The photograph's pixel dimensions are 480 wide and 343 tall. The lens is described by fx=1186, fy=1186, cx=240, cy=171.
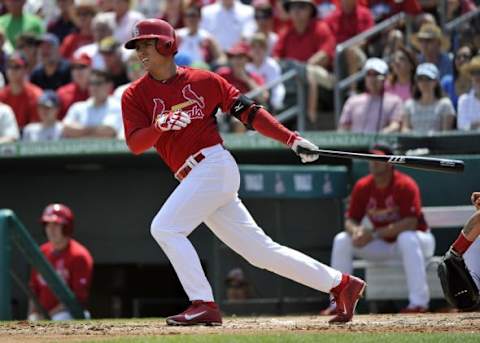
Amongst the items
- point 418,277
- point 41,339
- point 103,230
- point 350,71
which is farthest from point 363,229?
point 41,339

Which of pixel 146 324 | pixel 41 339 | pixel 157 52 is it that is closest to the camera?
pixel 41 339

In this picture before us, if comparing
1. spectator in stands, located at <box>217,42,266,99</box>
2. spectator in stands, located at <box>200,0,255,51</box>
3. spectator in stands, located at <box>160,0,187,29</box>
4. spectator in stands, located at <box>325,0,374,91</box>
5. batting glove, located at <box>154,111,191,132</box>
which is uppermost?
spectator in stands, located at <box>160,0,187,29</box>

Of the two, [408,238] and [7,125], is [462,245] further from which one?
[7,125]

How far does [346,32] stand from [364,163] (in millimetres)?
2296

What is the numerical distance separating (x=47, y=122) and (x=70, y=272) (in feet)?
6.35

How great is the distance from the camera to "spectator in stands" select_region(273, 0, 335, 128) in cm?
1241

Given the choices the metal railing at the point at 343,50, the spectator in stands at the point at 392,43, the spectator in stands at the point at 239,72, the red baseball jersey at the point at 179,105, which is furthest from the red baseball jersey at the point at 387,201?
the red baseball jersey at the point at 179,105

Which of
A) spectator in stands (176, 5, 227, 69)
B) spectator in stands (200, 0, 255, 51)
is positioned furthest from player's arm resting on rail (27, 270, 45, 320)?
spectator in stands (200, 0, 255, 51)

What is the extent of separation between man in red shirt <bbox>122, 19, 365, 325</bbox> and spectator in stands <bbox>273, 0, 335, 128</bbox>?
18.0 feet

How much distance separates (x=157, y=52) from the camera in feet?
22.3

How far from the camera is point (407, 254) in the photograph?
9852mm

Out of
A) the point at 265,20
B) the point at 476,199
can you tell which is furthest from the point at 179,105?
the point at 265,20

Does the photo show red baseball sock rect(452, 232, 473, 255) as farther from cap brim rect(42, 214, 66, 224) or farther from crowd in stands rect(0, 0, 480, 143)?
cap brim rect(42, 214, 66, 224)

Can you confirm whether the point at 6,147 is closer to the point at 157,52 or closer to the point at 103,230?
the point at 103,230
